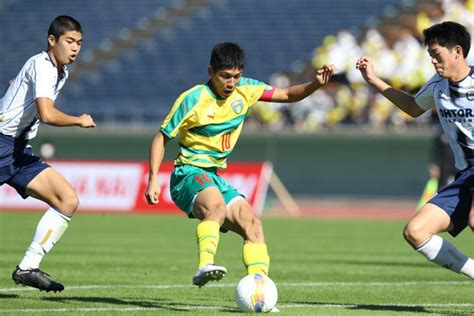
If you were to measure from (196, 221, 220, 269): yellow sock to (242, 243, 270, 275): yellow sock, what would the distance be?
33 cm

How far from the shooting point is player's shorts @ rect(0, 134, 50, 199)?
9211mm

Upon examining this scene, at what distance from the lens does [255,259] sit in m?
8.30

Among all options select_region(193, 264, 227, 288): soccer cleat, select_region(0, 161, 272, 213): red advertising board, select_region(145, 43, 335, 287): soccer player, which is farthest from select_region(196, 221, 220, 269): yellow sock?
select_region(0, 161, 272, 213): red advertising board

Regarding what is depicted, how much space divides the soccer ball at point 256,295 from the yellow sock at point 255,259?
21 centimetres

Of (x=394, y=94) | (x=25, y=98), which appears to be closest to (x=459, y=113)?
(x=394, y=94)

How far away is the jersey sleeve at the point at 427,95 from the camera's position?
8.64 meters

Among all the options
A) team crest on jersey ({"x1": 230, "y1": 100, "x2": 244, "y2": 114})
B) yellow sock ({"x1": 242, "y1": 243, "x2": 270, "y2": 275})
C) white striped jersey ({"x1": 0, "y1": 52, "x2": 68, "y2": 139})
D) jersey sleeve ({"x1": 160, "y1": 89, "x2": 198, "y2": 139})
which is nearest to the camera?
yellow sock ({"x1": 242, "y1": 243, "x2": 270, "y2": 275})

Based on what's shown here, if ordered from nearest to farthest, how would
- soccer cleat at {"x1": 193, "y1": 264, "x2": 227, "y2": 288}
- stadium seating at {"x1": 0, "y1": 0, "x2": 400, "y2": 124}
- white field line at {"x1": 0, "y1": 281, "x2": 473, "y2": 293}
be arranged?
1. soccer cleat at {"x1": 193, "y1": 264, "x2": 227, "y2": 288}
2. white field line at {"x1": 0, "y1": 281, "x2": 473, "y2": 293}
3. stadium seating at {"x1": 0, "y1": 0, "x2": 400, "y2": 124}

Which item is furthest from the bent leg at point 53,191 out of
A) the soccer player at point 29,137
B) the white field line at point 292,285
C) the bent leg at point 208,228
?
the bent leg at point 208,228

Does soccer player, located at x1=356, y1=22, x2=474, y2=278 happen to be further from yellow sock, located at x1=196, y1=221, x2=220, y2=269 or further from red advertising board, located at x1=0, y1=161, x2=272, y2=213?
red advertising board, located at x1=0, y1=161, x2=272, y2=213

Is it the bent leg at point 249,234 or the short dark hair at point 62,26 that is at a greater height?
the short dark hair at point 62,26

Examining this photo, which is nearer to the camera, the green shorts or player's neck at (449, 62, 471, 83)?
player's neck at (449, 62, 471, 83)

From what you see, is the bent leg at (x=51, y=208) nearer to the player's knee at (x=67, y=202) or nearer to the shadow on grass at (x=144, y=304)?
the player's knee at (x=67, y=202)

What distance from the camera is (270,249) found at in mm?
16203
